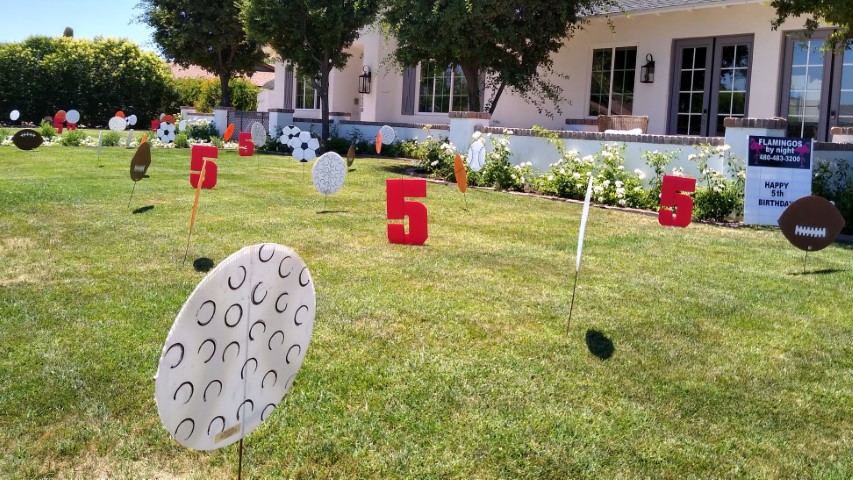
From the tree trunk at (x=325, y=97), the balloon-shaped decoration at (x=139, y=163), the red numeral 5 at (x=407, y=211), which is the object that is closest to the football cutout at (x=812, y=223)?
the red numeral 5 at (x=407, y=211)

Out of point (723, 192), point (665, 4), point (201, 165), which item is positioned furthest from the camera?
point (665, 4)

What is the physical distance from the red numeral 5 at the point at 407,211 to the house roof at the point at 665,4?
32.9 feet

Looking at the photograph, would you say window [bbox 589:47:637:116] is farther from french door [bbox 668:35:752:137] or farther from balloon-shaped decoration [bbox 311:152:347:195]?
balloon-shaped decoration [bbox 311:152:347:195]

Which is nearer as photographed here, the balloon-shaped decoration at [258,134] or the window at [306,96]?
the balloon-shaped decoration at [258,134]

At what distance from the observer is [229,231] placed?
8281 millimetres

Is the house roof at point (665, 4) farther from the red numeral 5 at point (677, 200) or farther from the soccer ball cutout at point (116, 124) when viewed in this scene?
the soccer ball cutout at point (116, 124)

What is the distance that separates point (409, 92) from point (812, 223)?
17296mm

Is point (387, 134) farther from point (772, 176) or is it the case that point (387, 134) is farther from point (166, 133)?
point (772, 176)

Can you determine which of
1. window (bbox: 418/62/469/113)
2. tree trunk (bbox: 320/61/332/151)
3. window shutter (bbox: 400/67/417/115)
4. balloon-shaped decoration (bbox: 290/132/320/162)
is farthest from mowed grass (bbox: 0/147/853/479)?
window shutter (bbox: 400/67/417/115)

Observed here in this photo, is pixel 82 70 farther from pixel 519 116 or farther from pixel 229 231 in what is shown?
pixel 229 231

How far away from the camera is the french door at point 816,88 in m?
14.2

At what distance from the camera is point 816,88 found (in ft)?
47.6

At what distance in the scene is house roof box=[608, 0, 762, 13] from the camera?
1519 centimetres

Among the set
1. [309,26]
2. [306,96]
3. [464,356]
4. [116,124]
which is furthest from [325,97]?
[464,356]
